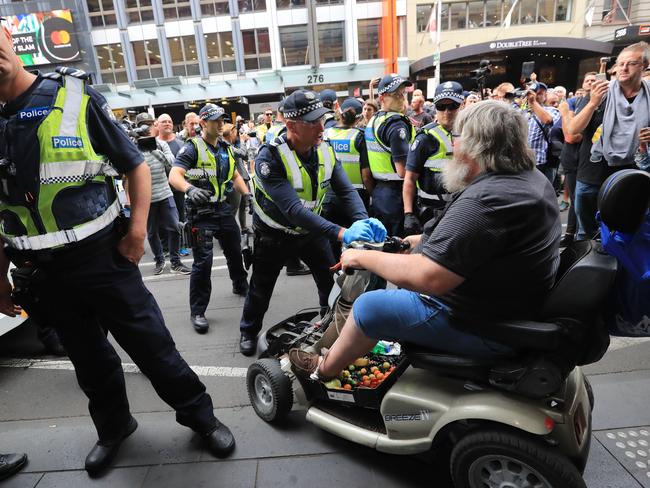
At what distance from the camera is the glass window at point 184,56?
94.9 ft

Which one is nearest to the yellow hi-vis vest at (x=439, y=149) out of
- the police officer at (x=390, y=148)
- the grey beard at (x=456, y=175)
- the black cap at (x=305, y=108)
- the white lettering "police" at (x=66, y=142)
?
the police officer at (x=390, y=148)

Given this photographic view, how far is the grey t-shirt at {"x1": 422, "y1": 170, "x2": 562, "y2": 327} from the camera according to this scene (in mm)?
1531

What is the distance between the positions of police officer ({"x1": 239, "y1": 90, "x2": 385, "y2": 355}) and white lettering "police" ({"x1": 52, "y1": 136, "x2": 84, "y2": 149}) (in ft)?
3.84

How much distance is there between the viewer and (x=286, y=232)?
3.07m

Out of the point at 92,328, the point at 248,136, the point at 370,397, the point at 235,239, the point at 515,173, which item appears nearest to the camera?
the point at 515,173

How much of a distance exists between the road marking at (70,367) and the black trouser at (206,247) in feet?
2.68

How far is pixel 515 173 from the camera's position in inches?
64.5

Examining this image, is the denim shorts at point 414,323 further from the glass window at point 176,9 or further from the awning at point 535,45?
the glass window at point 176,9

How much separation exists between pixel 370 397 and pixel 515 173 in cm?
125

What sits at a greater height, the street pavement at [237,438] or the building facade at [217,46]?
the building facade at [217,46]

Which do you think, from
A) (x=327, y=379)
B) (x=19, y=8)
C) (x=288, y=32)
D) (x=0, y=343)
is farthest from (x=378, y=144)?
(x=19, y=8)

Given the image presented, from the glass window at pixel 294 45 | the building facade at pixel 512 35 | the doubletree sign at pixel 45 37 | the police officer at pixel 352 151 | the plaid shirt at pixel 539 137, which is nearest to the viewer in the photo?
the police officer at pixel 352 151

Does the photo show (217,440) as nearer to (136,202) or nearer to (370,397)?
(370,397)

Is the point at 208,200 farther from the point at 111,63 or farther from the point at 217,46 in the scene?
the point at 111,63
